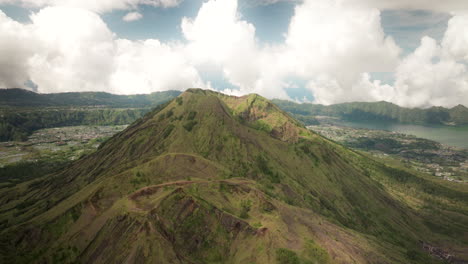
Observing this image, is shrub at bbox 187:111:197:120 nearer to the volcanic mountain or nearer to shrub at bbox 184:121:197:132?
the volcanic mountain

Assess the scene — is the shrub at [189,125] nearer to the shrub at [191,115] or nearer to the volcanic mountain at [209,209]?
the volcanic mountain at [209,209]

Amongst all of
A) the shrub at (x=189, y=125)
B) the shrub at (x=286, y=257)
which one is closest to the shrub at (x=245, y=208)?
the shrub at (x=286, y=257)

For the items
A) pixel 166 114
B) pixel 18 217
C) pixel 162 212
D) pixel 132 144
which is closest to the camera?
pixel 162 212

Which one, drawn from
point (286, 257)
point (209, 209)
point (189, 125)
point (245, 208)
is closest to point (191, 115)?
point (189, 125)

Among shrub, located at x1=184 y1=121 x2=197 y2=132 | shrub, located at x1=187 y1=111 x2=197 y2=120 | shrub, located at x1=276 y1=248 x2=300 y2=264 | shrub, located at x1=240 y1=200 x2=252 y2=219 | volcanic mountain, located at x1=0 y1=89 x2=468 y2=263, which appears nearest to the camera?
shrub, located at x1=276 y1=248 x2=300 y2=264

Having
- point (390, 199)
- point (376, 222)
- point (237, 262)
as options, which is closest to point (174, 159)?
point (237, 262)

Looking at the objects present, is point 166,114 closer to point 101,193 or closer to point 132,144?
point 132,144

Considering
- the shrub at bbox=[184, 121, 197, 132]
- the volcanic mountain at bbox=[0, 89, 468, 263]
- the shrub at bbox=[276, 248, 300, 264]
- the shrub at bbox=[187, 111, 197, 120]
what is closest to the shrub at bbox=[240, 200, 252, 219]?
the volcanic mountain at bbox=[0, 89, 468, 263]

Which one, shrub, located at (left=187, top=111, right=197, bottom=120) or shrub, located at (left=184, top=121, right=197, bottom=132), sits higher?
shrub, located at (left=187, top=111, right=197, bottom=120)
